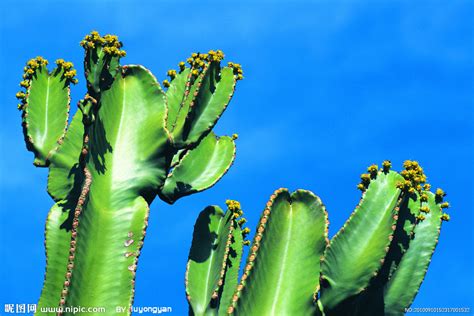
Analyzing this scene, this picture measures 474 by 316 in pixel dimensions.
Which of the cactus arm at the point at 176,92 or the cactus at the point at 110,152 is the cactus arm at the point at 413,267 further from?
the cactus arm at the point at 176,92

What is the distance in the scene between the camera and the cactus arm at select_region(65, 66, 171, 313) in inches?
213

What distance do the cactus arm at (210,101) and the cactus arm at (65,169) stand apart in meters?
Answer: 0.81

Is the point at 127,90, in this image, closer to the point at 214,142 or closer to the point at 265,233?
the point at 214,142

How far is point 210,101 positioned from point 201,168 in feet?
2.19

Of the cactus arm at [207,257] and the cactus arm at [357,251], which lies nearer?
the cactus arm at [357,251]

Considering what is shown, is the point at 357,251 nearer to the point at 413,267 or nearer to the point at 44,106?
the point at 413,267

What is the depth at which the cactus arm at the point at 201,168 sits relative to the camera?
6.41m

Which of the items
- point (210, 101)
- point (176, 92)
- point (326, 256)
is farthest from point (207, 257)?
point (176, 92)

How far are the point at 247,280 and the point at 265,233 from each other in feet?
1.16

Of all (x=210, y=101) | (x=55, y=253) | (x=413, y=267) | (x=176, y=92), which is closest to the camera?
(x=55, y=253)

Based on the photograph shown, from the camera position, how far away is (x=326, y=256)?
5562 mm

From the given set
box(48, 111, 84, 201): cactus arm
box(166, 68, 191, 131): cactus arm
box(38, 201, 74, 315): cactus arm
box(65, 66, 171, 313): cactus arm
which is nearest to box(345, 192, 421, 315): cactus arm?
box(65, 66, 171, 313): cactus arm

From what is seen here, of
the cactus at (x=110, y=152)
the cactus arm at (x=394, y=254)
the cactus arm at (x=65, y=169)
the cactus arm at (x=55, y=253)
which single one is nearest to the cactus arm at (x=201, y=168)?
the cactus at (x=110, y=152)

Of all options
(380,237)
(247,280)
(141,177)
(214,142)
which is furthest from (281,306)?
(214,142)
